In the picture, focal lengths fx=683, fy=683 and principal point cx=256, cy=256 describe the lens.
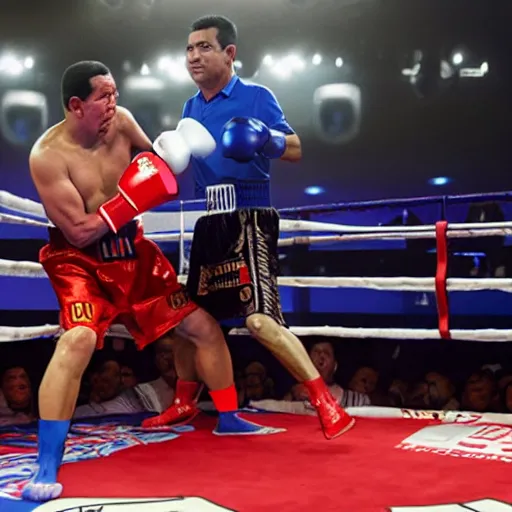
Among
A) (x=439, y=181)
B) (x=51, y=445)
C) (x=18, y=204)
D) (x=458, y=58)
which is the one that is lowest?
(x=51, y=445)

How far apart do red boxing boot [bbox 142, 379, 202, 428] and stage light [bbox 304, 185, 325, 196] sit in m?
4.97

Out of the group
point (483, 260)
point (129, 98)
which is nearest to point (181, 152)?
point (483, 260)

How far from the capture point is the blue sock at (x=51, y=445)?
153 centimetres

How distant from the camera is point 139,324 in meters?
2.00

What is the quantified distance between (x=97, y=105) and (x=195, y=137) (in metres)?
0.28

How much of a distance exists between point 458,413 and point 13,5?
6.01 metres

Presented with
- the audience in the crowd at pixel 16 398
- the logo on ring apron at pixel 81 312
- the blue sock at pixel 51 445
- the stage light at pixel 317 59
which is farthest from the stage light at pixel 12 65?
the blue sock at pixel 51 445

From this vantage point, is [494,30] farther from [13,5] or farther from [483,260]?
[13,5]

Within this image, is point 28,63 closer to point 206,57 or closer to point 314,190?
point 314,190

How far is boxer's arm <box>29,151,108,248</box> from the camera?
1.75 metres

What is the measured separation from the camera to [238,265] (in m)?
2.13

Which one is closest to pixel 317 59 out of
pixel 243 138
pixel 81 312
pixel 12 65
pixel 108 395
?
pixel 12 65

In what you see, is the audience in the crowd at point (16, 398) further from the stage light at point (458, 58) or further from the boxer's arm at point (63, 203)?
the stage light at point (458, 58)

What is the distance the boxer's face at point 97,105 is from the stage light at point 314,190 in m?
5.41
